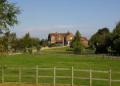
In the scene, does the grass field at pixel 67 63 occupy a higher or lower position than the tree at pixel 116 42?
lower

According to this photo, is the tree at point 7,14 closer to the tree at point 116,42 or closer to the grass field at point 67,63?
the grass field at point 67,63

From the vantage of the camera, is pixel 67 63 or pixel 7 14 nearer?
pixel 7 14

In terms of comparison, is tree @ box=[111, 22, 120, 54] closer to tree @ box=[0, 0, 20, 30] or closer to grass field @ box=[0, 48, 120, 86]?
grass field @ box=[0, 48, 120, 86]

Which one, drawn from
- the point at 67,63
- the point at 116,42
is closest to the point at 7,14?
the point at 67,63

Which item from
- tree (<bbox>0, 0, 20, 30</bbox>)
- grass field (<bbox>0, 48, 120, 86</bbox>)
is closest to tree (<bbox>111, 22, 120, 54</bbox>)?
grass field (<bbox>0, 48, 120, 86</bbox>)

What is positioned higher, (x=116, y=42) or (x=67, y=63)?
(x=116, y=42)

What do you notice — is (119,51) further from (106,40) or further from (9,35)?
(9,35)

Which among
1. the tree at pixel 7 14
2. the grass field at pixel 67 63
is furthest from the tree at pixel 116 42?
the tree at pixel 7 14

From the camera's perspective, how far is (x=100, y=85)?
35.0m

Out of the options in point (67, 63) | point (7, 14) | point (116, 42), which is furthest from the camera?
point (116, 42)

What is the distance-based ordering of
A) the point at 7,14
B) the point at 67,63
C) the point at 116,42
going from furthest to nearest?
the point at 116,42
the point at 67,63
the point at 7,14

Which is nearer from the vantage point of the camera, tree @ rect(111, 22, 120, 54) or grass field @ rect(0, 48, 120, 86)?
grass field @ rect(0, 48, 120, 86)

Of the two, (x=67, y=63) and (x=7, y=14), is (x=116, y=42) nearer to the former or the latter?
(x=67, y=63)

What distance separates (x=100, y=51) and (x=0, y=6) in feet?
366
